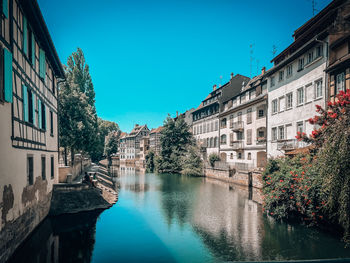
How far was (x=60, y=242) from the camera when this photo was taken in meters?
9.55

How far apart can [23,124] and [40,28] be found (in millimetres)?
5157

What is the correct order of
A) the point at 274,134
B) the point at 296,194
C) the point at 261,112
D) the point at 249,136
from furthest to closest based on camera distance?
the point at 249,136, the point at 261,112, the point at 274,134, the point at 296,194

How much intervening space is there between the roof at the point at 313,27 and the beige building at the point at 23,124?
17693 millimetres

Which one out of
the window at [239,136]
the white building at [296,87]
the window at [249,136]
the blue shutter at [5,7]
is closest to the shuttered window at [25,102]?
the blue shutter at [5,7]

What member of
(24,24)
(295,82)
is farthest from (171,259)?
(295,82)

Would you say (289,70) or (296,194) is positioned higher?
(289,70)

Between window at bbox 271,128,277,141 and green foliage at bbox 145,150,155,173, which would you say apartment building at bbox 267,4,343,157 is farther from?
green foliage at bbox 145,150,155,173

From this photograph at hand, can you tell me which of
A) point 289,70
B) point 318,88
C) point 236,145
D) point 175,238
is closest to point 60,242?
point 175,238

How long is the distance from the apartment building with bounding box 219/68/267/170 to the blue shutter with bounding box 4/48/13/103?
22055 mm

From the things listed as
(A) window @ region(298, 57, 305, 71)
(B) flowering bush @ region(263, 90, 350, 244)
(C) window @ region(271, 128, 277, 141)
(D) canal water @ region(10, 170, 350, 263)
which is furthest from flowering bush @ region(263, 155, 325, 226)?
(A) window @ region(298, 57, 305, 71)

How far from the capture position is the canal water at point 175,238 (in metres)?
8.29

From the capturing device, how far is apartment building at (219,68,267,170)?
24344 mm

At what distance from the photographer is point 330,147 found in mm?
6316

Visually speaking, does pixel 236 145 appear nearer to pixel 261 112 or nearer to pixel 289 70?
pixel 261 112
